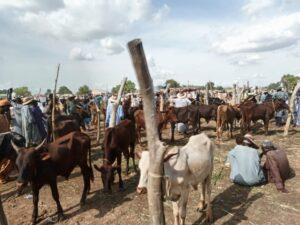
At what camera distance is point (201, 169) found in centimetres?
611

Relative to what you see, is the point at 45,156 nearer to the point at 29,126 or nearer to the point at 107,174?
the point at 107,174

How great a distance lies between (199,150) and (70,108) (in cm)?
1208

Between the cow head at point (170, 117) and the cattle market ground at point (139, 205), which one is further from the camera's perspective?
the cow head at point (170, 117)

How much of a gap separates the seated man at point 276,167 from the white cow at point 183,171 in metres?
2.27

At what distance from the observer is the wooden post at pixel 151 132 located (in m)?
3.24

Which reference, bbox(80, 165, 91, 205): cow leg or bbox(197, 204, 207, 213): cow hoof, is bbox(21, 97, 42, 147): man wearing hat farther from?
bbox(197, 204, 207, 213): cow hoof

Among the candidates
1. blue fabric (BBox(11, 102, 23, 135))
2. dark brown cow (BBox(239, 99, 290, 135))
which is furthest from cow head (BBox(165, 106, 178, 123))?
blue fabric (BBox(11, 102, 23, 135))

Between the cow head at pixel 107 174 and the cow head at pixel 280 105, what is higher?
the cow head at pixel 280 105

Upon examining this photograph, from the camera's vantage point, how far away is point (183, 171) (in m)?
5.53

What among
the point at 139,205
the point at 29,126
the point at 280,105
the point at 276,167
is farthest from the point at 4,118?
the point at 280,105

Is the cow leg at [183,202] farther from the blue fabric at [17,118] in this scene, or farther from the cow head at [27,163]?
the blue fabric at [17,118]

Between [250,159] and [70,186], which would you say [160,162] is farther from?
[70,186]

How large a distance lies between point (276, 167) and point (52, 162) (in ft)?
17.5

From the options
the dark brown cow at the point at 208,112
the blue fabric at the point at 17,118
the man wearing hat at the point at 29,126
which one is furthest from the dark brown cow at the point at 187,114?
the blue fabric at the point at 17,118
